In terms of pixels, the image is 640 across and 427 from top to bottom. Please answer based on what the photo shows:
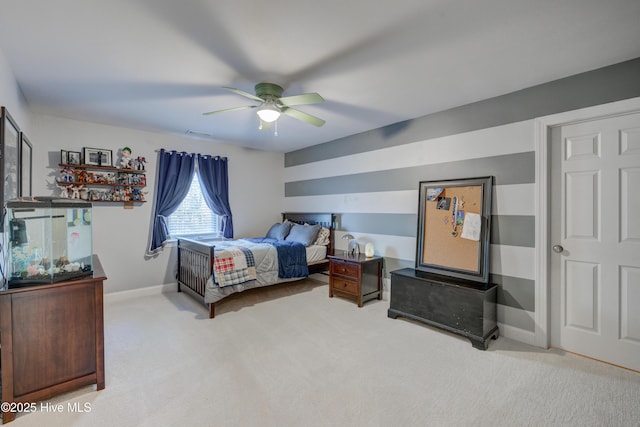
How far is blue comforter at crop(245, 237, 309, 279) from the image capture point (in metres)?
4.00

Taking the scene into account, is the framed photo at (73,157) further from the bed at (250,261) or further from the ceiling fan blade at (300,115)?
the ceiling fan blade at (300,115)

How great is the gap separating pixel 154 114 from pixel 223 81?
1496 mm

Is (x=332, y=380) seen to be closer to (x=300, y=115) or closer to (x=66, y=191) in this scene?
(x=300, y=115)

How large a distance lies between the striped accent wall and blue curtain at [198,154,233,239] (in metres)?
1.85

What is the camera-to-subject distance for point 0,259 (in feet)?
6.70

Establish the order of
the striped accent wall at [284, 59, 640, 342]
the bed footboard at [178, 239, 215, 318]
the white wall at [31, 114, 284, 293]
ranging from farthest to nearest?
the white wall at [31, 114, 284, 293] → the bed footboard at [178, 239, 215, 318] → the striped accent wall at [284, 59, 640, 342]

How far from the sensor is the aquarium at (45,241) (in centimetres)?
182

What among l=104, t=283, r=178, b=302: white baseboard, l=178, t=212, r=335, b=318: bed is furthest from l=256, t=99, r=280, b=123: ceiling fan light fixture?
l=104, t=283, r=178, b=302: white baseboard

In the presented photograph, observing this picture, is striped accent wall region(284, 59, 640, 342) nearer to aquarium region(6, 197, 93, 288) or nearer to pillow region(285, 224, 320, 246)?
pillow region(285, 224, 320, 246)

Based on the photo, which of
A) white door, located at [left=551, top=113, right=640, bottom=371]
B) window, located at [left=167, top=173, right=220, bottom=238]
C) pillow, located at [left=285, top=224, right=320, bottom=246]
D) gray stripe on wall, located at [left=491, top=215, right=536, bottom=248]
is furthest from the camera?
window, located at [left=167, top=173, right=220, bottom=238]

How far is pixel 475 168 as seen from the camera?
3.15m

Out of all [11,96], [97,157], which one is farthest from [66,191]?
[11,96]

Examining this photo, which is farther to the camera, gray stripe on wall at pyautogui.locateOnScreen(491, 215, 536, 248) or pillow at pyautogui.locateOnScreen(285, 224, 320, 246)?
pillow at pyautogui.locateOnScreen(285, 224, 320, 246)

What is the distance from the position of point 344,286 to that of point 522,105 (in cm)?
293
